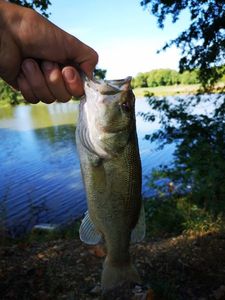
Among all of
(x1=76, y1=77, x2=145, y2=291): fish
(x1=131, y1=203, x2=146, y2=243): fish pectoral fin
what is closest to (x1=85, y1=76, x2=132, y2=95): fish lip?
(x1=76, y1=77, x2=145, y2=291): fish

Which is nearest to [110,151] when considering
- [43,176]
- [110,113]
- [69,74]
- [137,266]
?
[110,113]

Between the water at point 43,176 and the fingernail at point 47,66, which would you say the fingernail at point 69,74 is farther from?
the water at point 43,176

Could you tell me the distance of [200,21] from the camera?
8.90 m

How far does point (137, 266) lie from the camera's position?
18.1 ft

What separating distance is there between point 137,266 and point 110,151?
350 cm

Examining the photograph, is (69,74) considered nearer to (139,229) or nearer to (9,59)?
(9,59)

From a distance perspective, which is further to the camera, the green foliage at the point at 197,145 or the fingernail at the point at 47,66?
the green foliage at the point at 197,145

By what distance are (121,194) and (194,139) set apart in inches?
219

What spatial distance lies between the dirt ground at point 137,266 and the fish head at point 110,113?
258 centimetres

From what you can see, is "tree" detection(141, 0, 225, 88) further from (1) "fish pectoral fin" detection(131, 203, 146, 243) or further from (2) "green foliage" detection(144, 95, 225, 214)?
(1) "fish pectoral fin" detection(131, 203, 146, 243)

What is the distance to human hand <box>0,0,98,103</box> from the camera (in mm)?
2350

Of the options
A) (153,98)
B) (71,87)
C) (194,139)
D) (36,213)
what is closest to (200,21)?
(153,98)

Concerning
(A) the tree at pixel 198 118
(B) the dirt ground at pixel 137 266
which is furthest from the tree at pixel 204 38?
(B) the dirt ground at pixel 137 266

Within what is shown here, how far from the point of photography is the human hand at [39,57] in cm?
235
